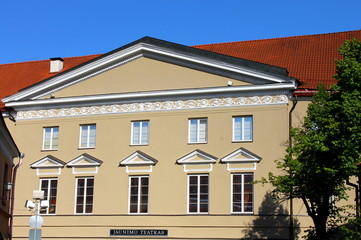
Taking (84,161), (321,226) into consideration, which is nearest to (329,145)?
(321,226)

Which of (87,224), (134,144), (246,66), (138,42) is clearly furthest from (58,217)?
(246,66)

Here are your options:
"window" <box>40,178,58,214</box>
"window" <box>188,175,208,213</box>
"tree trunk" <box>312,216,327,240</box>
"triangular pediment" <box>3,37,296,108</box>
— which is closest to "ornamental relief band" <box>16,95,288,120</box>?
"triangular pediment" <box>3,37,296,108</box>

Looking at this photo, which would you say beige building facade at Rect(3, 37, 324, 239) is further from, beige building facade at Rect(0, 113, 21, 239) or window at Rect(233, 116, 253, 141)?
beige building facade at Rect(0, 113, 21, 239)

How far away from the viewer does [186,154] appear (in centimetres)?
3744

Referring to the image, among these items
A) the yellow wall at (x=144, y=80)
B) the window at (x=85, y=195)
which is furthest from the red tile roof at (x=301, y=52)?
the window at (x=85, y=195)

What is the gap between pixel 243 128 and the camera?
37.0 metres

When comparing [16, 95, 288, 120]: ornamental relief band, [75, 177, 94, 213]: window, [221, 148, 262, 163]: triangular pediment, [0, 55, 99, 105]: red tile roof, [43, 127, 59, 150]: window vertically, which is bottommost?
[75, 177, 94, 213]: window

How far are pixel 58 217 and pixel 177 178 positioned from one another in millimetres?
7289

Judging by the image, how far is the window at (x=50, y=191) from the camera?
39.3 m

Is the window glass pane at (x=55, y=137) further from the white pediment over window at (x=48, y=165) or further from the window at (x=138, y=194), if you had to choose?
the window at (x=138, y=194)

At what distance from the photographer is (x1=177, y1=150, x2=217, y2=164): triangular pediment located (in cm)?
3703

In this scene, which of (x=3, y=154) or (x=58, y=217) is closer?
(x=3, y=154)

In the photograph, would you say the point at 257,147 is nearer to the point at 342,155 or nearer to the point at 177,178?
the point at 177,178

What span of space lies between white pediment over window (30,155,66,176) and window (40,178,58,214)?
1.53ft
